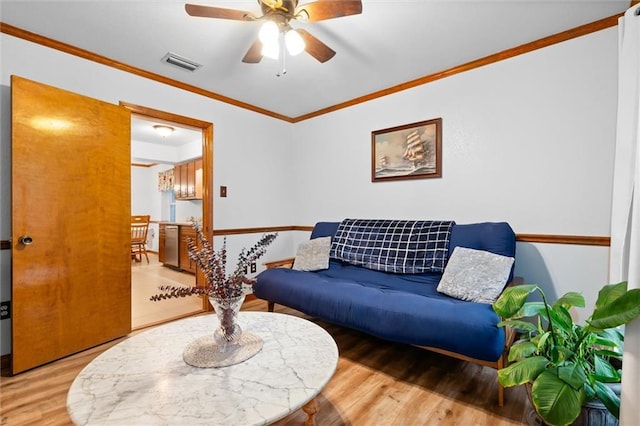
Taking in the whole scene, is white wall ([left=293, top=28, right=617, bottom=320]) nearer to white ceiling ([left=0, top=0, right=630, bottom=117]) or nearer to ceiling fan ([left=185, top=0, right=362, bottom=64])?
white ceiling ([left=0, top=0, right=630, bottom=117])

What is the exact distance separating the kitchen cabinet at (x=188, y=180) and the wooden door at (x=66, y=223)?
2927mm

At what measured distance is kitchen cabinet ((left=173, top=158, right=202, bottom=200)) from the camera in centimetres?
543

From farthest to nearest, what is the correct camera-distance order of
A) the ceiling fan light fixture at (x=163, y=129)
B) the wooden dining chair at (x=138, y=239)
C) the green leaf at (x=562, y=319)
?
the wooden dining chair at (x=138, y=239), the ceiling fan light fixture at (x=163, y=129), the green leaf at (x=562, y=319)

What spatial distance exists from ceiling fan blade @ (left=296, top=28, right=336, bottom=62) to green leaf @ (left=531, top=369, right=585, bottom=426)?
206 cm

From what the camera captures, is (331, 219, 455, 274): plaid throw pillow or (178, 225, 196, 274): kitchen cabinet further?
(178, 225, 196, 274): kitchen cabinet

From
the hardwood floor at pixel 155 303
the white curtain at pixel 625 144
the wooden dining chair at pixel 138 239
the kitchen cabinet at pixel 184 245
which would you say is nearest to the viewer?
the white curtain at pixel 625 144

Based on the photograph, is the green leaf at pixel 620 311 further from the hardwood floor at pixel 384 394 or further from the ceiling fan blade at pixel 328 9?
the ceiling fan blade at pixel 328 9

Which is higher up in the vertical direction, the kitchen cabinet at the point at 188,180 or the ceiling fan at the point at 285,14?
the ceiling fan at the point at 285,14

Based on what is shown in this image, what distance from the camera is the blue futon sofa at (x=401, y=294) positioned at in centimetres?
159

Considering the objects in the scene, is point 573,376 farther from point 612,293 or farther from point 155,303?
point 155,303

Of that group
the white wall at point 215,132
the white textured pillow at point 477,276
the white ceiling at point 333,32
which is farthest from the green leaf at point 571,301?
the white wall at point 215,132

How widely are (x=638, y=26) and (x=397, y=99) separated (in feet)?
5.76

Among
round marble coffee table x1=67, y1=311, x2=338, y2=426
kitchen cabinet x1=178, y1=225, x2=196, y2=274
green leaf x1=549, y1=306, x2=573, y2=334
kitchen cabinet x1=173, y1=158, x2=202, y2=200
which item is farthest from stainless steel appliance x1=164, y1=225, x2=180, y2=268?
green leaf x1=549, y1=306, x2=573, y2=334

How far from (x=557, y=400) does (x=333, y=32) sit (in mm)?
2353
